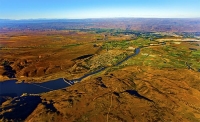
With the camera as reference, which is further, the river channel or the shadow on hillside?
the river channel

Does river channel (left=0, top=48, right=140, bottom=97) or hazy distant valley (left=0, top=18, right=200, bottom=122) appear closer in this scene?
hazy distant valley (left=0, top=18, right=200, bottom=122)

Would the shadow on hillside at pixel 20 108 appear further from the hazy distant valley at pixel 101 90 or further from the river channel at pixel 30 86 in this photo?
the river channel at pixel 30 86

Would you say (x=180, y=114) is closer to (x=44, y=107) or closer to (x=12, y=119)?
(x=44, y=107)

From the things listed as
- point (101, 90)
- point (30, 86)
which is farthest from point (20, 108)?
point (101, 90)

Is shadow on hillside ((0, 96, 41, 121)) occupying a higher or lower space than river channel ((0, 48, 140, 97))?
higher

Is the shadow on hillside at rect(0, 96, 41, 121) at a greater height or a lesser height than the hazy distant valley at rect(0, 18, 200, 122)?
greater

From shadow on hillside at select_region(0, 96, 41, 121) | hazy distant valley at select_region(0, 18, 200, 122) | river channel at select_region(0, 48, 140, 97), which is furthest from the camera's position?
river channel at select_region(0, 48, 140, 97)

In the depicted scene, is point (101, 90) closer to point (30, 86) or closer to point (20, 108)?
point (20, 108)

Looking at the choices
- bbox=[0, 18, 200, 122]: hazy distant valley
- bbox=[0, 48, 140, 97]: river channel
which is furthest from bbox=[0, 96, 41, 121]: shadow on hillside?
bbox=[0, 48, 140, 97]: river channel

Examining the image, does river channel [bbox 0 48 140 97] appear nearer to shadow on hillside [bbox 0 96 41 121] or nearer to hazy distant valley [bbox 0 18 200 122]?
hazy distant valley [bbox 0 18 200 122]

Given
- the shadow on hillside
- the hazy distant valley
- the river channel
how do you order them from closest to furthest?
the shadow on hillside
the hazy distant valley
the river channel

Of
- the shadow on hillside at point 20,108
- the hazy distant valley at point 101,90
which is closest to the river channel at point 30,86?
the hazy distant valley at point 101,90
